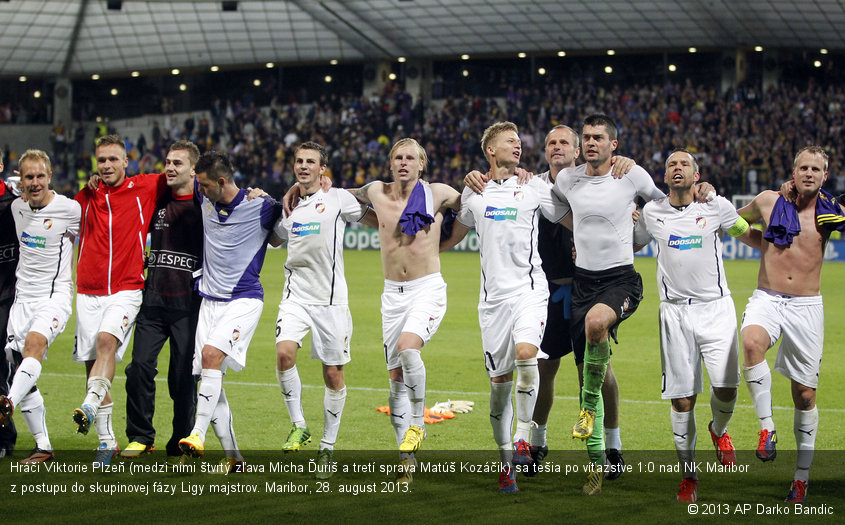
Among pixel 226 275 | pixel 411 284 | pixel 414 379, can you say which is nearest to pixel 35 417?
pixel 226 275

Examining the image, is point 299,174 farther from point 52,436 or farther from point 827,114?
point 827,114

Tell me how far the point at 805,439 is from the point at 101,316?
17.6 ft

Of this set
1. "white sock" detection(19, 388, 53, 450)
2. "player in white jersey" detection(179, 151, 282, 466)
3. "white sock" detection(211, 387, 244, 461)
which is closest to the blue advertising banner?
"player in white jersey" detection(179, 151, 282, 466)

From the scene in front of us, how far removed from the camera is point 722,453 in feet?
24.3

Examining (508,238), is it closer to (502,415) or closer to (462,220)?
(462,220)

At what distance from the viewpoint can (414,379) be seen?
7.41 meters

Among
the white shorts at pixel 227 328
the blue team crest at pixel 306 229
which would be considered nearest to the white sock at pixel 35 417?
the white shorts at pixel 227 328

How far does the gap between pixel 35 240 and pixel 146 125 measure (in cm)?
4270

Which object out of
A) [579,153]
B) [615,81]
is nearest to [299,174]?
[579,153]

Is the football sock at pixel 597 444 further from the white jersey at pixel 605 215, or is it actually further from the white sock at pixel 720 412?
the white jersey at pixel 605 215

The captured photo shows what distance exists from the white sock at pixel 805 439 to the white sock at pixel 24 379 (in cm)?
557

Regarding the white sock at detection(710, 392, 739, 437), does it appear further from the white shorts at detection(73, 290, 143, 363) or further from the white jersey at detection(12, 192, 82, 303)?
the white jersey at detection(12, 192, 82, 303)

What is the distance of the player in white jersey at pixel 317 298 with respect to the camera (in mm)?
7633

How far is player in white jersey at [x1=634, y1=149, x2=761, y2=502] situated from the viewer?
7094 millimetres
